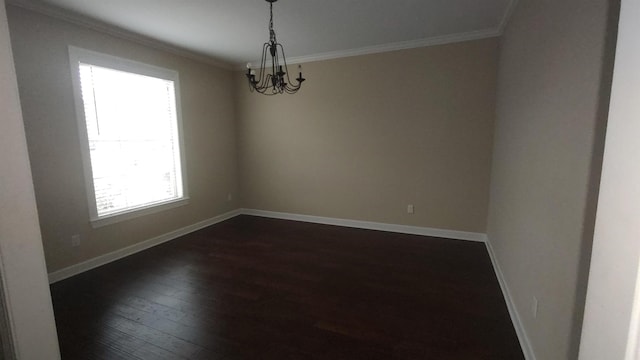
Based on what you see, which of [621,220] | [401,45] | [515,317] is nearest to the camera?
[621,220]

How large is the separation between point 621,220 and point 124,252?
14.1 feet

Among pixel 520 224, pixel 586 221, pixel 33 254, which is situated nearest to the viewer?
pixel 586 221

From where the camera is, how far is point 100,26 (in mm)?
3176

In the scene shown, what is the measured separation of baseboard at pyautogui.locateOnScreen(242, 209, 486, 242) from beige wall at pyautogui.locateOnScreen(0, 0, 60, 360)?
145 inches

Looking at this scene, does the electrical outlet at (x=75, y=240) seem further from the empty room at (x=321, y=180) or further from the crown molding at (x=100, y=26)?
the crown molding at (x=100, y=26)

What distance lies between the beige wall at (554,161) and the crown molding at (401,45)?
954 millimetres

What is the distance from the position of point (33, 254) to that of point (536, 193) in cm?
273

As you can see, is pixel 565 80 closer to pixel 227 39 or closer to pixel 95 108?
pixel 227 39

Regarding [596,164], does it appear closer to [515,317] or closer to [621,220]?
[621,220]

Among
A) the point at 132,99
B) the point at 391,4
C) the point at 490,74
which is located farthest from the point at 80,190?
the point at 490,74

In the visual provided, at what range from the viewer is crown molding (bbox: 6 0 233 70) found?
2680 mm

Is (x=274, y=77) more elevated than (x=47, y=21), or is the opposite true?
(x=47, y=21)

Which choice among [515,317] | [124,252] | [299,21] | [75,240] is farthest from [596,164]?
[124,252]

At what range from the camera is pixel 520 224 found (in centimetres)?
217
